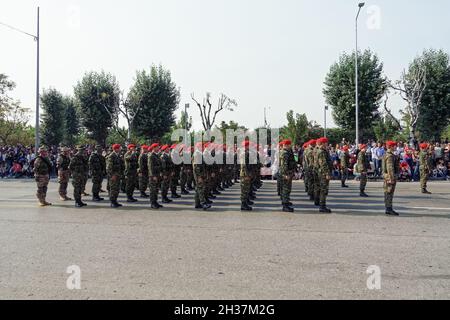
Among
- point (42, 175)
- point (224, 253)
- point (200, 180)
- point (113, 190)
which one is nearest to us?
point (224, 253)

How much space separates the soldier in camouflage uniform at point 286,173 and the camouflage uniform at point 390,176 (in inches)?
95.8

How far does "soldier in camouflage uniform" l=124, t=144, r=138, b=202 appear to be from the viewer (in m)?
14.7

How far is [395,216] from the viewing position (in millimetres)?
10961

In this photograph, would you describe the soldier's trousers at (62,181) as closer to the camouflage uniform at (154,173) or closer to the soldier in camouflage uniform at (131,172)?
the soldier in camouflage uniform at (131,172)

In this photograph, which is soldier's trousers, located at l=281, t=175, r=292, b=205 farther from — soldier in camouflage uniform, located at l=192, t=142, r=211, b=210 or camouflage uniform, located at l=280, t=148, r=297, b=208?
soldier in camouflage uniform, located at l=192, t=142, r=211, b=210

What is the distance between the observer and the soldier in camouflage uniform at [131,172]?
48.1 ft

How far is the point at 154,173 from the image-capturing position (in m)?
13.3

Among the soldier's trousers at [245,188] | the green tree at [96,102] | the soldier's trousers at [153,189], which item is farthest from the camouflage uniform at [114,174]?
the green tree at [96,102]

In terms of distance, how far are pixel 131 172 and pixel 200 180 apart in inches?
127

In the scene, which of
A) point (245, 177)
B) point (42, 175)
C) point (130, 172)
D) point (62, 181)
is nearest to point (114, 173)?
point (130, 172)

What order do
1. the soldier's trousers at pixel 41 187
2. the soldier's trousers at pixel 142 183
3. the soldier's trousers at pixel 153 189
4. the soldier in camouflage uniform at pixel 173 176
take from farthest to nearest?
the soldier in camouflage uniform at pixel 173 176 → the soldier's trousers at pixel 142 183 → the soldier's trousers at pixel 41 187 → the soldier's trousers at pixel 153 189

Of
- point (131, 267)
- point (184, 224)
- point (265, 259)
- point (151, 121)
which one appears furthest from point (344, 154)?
point (151, 121)

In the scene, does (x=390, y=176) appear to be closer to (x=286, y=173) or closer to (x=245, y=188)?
(x=286, y=173)
